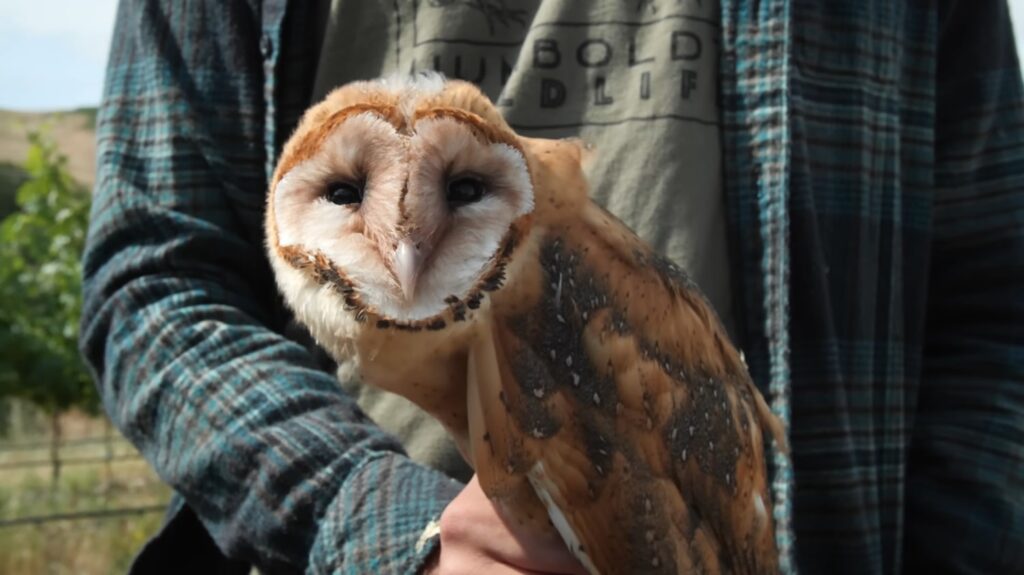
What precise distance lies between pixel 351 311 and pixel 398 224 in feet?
0.38

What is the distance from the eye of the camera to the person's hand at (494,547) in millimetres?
1027

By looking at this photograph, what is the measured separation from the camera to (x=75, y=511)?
9312 millimetres

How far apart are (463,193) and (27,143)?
11.6 m

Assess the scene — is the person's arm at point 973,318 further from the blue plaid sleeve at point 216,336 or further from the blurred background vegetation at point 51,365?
the blurred background vegetation at point 51,365

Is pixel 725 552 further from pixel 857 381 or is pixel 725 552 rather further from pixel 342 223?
pixel 342 223

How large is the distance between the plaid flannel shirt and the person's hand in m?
0.15

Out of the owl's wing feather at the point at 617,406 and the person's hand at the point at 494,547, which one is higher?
the owl's wing feather at the point at 617,406

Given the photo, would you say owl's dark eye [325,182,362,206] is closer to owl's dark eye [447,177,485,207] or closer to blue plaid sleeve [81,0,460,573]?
owl's dark eye [447,177,485,207]

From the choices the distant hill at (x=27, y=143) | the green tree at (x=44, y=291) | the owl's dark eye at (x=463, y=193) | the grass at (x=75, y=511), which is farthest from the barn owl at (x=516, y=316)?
the distant hill at (x=27, y=143)

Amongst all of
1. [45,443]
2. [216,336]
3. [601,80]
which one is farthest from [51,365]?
[601,80]

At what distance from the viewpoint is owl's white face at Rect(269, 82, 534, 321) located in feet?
2.97

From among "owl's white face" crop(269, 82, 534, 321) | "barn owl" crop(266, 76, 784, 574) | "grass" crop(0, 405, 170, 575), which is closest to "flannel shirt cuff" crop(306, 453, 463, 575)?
"barn owl" crop(266, 76, 784, 574)

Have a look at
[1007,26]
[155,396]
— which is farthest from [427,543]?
[1007,26]

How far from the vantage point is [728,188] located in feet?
4.47
